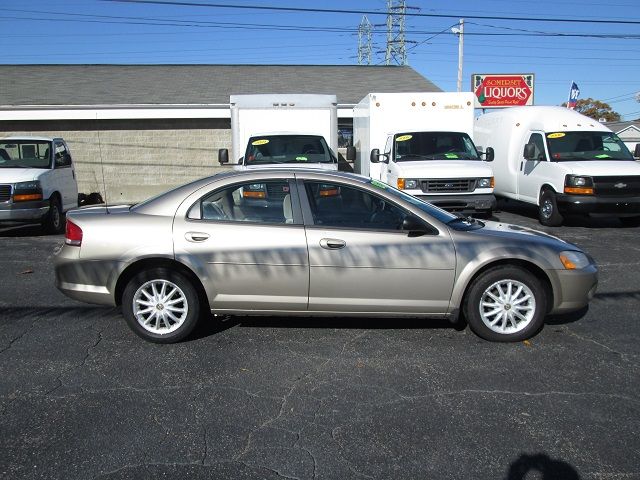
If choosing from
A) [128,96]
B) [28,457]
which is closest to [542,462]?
[28,457]

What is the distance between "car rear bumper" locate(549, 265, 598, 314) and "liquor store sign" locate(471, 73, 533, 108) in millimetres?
23744

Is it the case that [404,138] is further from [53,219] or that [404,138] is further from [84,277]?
[84,277]

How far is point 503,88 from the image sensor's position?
2781cm

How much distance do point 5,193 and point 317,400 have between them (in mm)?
8866

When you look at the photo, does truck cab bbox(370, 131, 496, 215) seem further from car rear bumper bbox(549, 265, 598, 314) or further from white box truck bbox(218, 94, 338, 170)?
car rear bumper bbox(549, 265, 598, 314)

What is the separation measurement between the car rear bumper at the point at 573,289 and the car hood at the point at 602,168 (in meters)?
6.95

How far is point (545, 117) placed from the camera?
1312 centimetres

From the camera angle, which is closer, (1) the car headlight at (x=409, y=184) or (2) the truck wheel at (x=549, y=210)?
(1) the car headlight at (x=409, y=184)

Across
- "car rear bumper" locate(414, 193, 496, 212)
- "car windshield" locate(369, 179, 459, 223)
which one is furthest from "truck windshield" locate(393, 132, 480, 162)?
"car windshield" locate(369, 179, 459, 223)

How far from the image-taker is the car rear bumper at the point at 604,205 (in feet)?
37.0

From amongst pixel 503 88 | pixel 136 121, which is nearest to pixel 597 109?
pixel 503 88

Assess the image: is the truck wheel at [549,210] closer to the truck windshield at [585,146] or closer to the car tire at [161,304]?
the truck windshield at [585,146]

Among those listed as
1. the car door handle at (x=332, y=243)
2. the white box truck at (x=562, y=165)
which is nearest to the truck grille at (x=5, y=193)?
the car door handle at (x=332, y=243)

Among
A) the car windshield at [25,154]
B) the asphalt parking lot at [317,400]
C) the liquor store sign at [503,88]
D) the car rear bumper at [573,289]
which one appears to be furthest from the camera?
the liquor store sign at [503,88]
